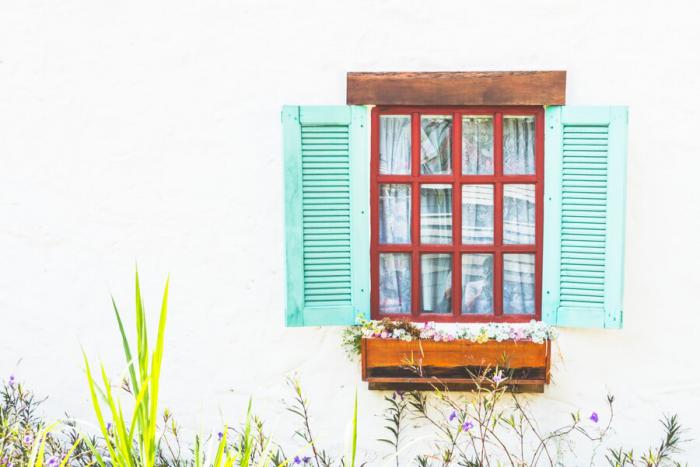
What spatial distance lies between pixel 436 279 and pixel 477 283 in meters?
0.19

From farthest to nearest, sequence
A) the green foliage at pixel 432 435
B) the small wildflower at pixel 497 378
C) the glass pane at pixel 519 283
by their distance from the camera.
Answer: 1. the glass pane at pixel 519 283
2. the green foliage at pixel 432 435
3. the small wildflower at pixel 497 378

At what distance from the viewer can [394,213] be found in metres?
3.33

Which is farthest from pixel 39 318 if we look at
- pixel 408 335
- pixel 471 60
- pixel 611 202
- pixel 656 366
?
pixel 656 366

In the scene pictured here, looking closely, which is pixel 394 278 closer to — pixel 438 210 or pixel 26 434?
pixel 438 210

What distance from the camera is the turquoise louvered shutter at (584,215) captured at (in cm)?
311

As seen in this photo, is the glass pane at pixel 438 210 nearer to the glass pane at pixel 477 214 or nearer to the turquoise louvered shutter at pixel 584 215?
the glass pane at pixel 477 214

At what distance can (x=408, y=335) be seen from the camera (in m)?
→ 3.12

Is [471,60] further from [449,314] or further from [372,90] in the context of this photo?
[449,314]

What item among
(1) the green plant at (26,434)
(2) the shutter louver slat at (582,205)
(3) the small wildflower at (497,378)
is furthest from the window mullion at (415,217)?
(1) the green plant at (26,434)

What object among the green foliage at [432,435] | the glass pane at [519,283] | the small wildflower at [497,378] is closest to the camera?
the small wildflower at [497,378]

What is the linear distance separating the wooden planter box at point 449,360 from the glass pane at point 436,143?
80 centimetres

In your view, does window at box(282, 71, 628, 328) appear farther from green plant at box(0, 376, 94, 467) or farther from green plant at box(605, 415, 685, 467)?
green plant at box(0, 376, 94, 467)

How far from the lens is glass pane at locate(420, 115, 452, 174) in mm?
3285

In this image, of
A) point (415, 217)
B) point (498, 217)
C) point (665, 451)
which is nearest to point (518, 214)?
point (498, 217)
